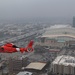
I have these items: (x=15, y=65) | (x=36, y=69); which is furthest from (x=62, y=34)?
(x=36, y=69)

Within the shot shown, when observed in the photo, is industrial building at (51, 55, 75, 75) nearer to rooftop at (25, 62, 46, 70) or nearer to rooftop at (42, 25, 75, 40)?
rooftop at (25, 62, 46, 70)

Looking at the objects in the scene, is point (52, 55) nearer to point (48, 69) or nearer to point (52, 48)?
point (52, 48)

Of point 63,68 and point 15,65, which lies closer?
point 63,68

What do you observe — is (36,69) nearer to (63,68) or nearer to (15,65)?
(15,65)

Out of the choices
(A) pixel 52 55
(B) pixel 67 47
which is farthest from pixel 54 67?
(B) pixel 67 47

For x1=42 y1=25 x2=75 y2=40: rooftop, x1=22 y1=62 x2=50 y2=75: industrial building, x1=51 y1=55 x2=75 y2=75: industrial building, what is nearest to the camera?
x1=51 y1=55 x2=75 y2=75: industrial building

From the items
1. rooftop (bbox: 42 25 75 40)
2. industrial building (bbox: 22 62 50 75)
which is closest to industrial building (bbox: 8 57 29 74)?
industrial building (bbox: 22 62 50 75)

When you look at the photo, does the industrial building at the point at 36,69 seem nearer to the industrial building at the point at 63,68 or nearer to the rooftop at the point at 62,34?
the industrial building at the point at 63,68

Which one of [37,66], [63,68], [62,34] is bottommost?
[62,34]

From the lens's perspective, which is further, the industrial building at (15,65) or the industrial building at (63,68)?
the industrial building at (15,65)

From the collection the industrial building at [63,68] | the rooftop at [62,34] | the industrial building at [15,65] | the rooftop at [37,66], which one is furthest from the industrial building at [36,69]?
the rooftop at [62,34]

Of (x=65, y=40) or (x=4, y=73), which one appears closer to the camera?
(x=4, y=73)
